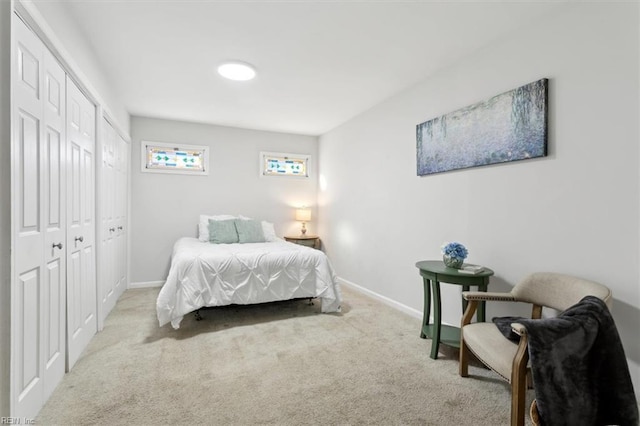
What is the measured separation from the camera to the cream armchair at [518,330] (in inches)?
58.6

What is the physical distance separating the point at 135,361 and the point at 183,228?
278cm

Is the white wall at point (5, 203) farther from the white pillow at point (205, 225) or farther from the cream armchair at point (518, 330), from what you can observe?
the white pillow at point (205, 225)

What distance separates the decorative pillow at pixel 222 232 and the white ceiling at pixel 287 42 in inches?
63.9

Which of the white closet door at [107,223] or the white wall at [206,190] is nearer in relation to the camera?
the white closet door at [107,223]

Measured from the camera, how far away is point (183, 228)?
4.83 m

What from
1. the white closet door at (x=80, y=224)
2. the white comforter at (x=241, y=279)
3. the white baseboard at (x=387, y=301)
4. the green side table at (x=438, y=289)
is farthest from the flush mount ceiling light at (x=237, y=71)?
the white baseboard at (x=387, y=301)

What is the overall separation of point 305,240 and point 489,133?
139 inches

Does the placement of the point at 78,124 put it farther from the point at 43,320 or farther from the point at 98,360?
the point at 98,360

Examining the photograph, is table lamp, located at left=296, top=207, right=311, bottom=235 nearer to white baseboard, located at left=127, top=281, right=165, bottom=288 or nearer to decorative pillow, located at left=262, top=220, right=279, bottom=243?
decorative pillow, located at left=262, top=220, right=279, bottom=243

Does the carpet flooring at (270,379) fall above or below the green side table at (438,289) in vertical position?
below

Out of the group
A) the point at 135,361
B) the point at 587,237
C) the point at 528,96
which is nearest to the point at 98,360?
the point at 135,361

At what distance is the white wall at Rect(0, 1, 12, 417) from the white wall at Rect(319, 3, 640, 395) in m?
3.00

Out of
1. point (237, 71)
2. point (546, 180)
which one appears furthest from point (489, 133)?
point (237, 71)

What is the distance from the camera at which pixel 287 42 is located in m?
2.55
